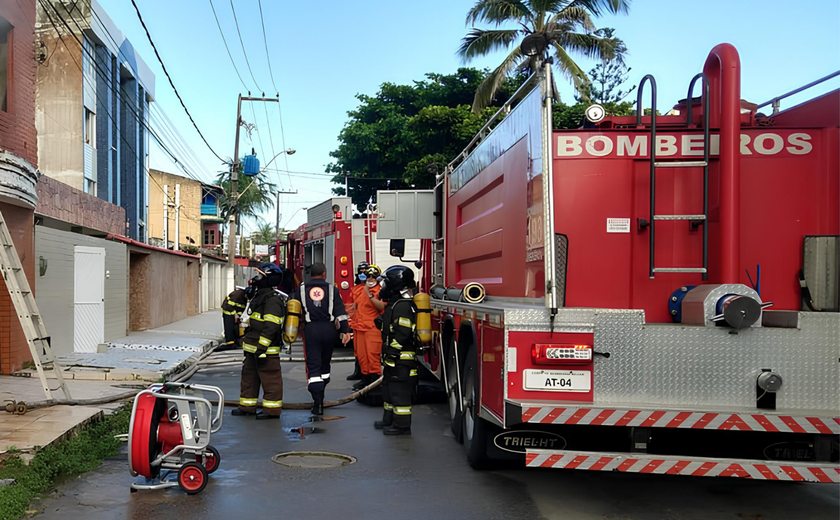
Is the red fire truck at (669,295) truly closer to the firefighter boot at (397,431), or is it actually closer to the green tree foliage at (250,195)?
the firefighter boot at (397,431)

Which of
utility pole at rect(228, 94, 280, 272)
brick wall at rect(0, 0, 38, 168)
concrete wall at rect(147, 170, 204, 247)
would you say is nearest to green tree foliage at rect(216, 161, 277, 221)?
concrete wall at rect(147, 170, 204, 247)

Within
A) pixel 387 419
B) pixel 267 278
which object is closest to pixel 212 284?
pixel 267 278

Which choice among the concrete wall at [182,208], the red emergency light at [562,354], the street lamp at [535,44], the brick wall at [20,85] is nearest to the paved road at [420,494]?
the red emergency light at [562,354]

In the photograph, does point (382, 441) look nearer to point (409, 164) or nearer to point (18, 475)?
point (18, 475)

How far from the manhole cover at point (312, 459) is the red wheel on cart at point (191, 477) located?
1019 millimetres

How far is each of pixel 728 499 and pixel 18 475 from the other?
17.1 feet

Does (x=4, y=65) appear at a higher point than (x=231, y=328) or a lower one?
higher

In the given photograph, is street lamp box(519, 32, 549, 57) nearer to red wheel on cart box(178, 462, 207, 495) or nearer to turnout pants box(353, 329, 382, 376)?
red wheel on cart box(178, 462, 207, 495)

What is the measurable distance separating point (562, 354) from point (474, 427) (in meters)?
1.74

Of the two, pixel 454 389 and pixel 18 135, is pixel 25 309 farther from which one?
pixel 454 389

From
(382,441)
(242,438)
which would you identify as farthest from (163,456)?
(382,441)

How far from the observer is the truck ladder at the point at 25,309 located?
7949 mm

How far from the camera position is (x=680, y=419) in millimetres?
4680

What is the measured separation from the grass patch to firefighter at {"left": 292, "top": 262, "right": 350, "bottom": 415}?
2091mm
